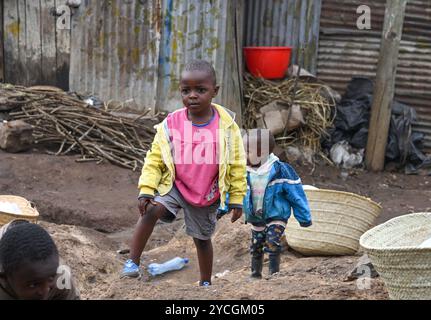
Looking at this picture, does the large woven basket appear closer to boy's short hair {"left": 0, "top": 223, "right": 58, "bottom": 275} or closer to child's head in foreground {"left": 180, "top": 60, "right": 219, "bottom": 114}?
Result: child's head in foreground {"left": 180, "top": 60, "right": 219, "bottom": 114}

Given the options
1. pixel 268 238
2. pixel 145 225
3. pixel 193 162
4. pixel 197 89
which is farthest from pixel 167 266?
pixel 197 89

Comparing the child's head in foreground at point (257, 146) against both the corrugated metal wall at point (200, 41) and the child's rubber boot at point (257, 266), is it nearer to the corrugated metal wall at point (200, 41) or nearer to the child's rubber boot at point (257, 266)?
the child's rubber boot at point (257, 266)

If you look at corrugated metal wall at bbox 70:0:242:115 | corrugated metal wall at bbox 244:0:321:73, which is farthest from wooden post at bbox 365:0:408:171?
corrugated metal wall at bbox 70:0:242:115

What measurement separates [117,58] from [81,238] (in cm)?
379

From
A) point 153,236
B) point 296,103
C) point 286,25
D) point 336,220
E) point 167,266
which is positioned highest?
point 286,25

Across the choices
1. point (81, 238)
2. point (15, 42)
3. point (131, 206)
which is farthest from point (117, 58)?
point (81, 238)

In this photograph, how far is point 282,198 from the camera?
505 cm

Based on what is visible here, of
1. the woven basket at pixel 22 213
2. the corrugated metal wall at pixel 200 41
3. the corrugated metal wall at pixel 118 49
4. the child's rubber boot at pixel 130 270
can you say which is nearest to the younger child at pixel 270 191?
the child's rubber boot at pixel 130 270

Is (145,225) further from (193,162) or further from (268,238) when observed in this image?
(268,238)

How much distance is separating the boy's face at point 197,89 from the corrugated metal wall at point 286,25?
5.53 metres

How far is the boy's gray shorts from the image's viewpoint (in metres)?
4.57

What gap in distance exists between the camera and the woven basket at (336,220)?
18.6 ft

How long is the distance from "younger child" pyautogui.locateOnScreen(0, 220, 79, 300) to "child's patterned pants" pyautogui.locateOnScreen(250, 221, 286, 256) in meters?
2.38

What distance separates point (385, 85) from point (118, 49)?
10.5 feet
